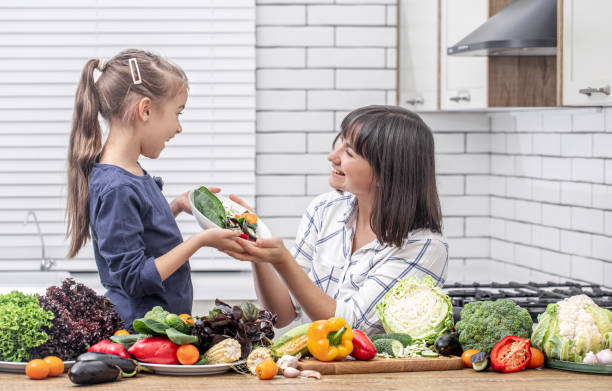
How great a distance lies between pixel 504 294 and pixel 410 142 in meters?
0.95

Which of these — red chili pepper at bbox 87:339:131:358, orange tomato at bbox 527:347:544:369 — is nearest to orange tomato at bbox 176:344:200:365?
red chili pepper at bbox 87:339:131:358

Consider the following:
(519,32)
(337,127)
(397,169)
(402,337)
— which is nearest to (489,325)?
(402,337)

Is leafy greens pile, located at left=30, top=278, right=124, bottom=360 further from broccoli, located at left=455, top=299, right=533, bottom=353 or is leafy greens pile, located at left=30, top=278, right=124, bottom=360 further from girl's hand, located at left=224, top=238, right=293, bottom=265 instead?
broccoli, located at left=455, top=299, right=533, bottom=353

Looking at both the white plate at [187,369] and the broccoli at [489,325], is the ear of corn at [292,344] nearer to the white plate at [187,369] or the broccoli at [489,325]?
the white plate at [187,369]

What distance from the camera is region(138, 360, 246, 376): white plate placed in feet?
4.88

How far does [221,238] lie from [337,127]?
203 cm

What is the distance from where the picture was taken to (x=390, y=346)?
161 centimetres

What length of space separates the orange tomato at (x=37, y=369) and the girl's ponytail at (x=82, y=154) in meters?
0.65

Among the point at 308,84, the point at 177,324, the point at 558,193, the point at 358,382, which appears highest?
the point at 308,84

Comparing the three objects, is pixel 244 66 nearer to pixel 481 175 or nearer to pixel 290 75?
pixel 290 75

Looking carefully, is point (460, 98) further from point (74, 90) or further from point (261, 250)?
point (74, 90)

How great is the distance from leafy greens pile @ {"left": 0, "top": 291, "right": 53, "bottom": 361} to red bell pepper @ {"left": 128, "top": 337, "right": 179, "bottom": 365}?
0.19m

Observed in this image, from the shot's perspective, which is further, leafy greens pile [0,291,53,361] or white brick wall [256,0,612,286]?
white brick wall [256,0,612,286]

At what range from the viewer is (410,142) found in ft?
6.94
